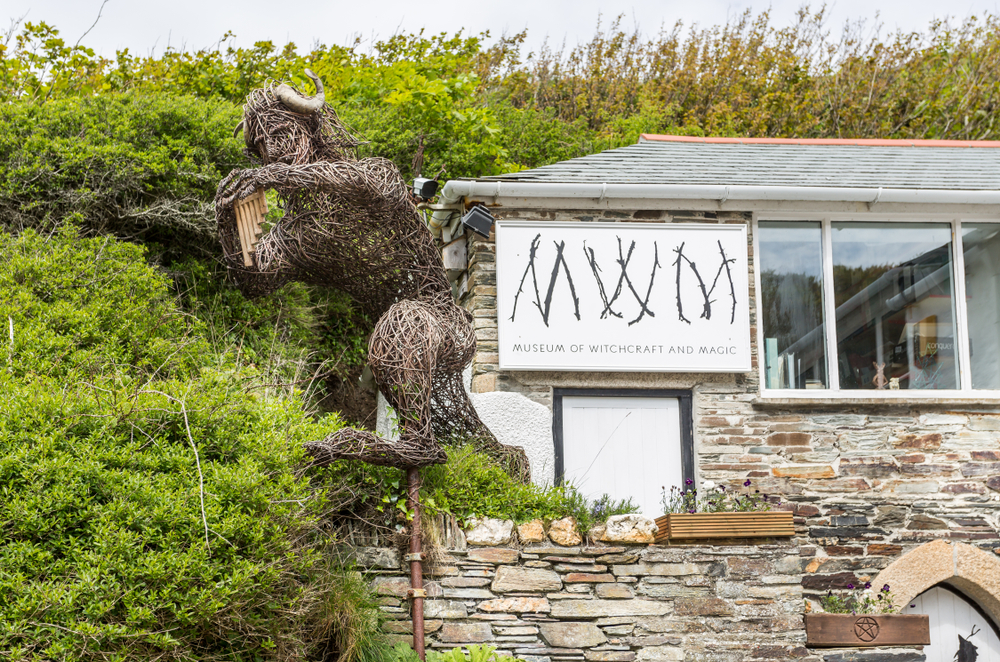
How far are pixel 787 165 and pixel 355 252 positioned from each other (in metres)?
4.79

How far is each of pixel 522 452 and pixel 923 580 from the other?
11.7 feet

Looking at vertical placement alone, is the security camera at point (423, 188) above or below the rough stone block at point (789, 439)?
above

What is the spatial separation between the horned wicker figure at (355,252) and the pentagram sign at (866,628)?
10.5 ft

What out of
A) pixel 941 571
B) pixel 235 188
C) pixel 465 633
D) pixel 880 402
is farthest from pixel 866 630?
pixel 235 188

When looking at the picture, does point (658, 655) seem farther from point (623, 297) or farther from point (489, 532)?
point (623, 297)

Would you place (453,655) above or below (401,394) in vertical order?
below

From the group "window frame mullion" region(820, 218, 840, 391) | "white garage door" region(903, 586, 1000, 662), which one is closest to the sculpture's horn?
"window frame mullion" region(820, 218, 840, 391)

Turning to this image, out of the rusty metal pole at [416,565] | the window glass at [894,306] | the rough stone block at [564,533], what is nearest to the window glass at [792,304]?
the window glass at [894,306]

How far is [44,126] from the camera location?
23.6 ft

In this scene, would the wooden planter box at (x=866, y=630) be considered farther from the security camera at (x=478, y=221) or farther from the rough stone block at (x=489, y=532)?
the security camera at (x=478, y=221)

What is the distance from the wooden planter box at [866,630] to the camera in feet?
19.8

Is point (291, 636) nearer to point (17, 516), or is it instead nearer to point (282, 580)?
point (282, 580)

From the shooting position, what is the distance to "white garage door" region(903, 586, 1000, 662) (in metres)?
7.34

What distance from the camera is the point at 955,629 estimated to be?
7.35 metres
